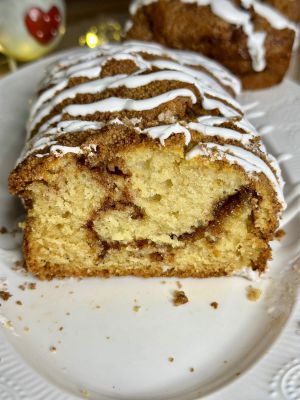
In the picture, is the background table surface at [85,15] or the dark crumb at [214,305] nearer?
the dark crumb at [214,305]

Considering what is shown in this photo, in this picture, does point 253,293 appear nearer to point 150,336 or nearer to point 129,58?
point 150,336

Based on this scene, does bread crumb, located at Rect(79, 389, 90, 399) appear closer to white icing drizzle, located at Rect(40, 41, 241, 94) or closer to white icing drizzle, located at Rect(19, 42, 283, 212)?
white icing drizzle, located at Rect(19, 42, 283, 212)

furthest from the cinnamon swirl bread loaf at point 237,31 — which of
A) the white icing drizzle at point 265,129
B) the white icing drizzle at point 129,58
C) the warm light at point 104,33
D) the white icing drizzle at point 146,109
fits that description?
the warm light at point 104,33

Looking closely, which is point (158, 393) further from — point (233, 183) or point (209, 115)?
point (209, 115)

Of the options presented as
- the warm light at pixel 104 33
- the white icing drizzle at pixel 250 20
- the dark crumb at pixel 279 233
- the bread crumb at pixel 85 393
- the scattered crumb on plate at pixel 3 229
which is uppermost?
the white icing drizzle at pixel 250 20

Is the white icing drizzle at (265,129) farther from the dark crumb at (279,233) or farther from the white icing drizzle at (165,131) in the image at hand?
the white icing drizzle at (165,131)

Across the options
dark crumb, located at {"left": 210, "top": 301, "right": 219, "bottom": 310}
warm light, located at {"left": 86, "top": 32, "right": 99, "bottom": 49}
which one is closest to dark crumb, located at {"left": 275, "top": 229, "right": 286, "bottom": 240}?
dark crumb, located at {"left": 210, "top": 301, "right": 219, "bottom": 310}

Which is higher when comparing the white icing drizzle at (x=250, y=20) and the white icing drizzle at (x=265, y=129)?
the white icing drizzle at (x=250, y=20)
